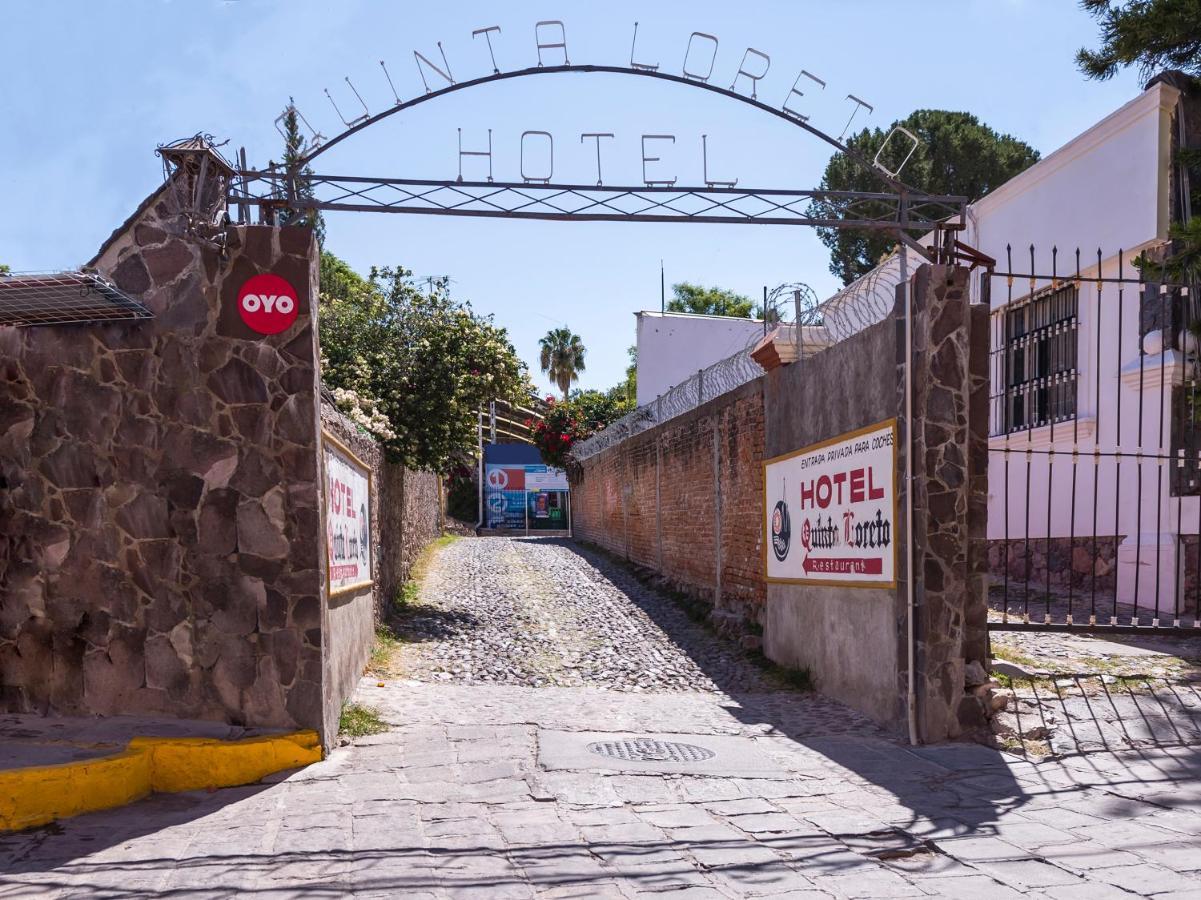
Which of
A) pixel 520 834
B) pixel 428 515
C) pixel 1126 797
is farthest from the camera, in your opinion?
pixel 428 515

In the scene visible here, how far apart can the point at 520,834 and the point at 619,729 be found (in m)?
2.89

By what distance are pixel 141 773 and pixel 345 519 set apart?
295 centimetres

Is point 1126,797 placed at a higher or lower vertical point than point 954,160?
lower

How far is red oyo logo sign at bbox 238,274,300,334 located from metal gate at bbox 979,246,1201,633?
589 centimetres

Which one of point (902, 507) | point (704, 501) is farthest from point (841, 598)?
point (704, 501)

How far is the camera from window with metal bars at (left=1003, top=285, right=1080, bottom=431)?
42.6 ft

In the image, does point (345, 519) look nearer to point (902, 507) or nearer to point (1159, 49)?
point (902, 507)

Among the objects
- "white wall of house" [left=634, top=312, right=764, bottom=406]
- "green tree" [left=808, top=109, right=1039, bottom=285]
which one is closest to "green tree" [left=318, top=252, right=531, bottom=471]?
"white wall of house" [left=634, top=312, right=764, bottom=406]

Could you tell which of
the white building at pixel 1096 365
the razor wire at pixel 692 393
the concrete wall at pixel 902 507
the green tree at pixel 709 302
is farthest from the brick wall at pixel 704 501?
the green tree at pixel 709 302

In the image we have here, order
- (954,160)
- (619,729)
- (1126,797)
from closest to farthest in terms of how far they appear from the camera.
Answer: (1126,797) → (619,729) → (954,160)

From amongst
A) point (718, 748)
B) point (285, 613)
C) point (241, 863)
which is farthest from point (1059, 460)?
point (241, 863)

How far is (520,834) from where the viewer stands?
5273 mm

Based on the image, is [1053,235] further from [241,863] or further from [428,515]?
[428,515]

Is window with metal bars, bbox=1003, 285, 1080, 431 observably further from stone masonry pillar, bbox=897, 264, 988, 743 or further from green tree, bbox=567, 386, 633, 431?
green tree, bbox=567, 386, 633, 431
